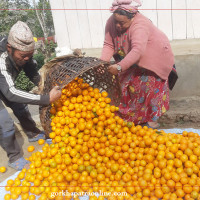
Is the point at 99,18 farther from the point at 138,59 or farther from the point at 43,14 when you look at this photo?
the point at 43,14

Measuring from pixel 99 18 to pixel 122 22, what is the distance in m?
2.12

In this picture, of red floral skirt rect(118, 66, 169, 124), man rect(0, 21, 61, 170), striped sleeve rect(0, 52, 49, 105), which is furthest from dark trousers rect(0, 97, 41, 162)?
red floral skirt rect(118, 66, 169, 124)

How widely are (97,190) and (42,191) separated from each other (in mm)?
532

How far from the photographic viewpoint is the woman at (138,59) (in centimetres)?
221

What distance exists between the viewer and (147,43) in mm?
2434

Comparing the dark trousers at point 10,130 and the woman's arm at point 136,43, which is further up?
the woman's arm at point 136,43

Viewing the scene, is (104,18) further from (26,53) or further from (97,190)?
(97,190)

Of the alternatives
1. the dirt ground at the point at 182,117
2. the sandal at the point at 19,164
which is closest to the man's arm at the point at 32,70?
the sandal at the point at 19,164

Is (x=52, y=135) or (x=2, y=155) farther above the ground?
(x=52, y=135)

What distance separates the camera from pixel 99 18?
4.18 meters

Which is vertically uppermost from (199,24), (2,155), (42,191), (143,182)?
(199,24)

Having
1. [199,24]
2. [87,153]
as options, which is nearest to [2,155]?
[87,153]

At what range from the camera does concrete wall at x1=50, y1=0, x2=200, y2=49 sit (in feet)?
12.8

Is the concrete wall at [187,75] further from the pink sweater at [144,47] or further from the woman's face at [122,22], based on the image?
the woman's face at [122,22]
